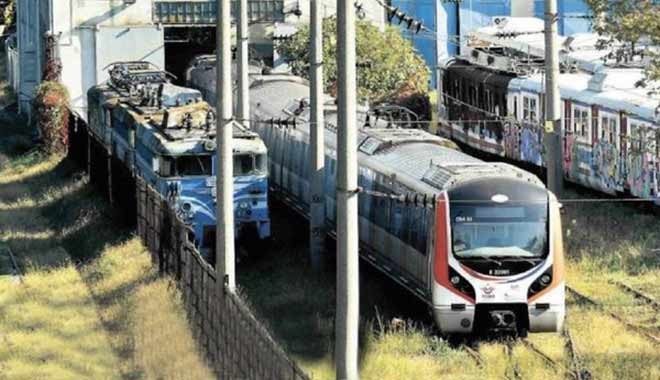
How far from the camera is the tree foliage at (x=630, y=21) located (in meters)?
22.2

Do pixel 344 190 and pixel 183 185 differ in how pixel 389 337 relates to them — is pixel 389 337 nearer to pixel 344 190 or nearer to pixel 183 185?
pixel 344 190

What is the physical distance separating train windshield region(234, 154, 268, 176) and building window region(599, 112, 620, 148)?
7.94 metres

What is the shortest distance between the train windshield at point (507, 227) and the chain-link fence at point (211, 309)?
328 cm

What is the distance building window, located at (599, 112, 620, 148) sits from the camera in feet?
109

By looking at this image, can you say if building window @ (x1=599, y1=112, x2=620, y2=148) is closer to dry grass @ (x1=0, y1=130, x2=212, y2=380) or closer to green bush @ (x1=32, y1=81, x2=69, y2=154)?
dry grass @ (x1=0, y1=130, x2=212, y2=380)

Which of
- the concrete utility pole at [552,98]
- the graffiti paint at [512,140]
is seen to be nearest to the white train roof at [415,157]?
the concrete utility pole at [552,98]

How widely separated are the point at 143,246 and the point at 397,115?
14.3 m

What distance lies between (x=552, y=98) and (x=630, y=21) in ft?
20.7

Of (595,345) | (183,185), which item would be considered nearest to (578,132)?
(183,185)

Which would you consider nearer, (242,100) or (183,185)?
(183,185)

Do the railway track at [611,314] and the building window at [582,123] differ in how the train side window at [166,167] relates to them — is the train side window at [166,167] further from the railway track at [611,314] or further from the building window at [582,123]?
the building window at [582,123]

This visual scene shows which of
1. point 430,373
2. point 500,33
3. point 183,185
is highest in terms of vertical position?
point 500,33

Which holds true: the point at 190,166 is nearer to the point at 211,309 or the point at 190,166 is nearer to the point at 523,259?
the point at 211,309

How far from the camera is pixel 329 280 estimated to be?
91.6 ft
